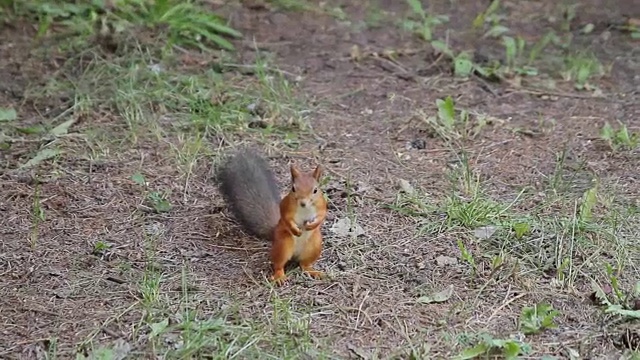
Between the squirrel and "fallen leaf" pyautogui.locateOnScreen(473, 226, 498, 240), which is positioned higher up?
the squirrel

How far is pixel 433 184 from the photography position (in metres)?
3.30

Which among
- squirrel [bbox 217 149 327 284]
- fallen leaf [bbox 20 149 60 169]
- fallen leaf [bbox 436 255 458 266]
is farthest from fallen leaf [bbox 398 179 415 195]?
fallen leaf [bbox 20 149 60 169]

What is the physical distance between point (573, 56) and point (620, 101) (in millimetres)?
495

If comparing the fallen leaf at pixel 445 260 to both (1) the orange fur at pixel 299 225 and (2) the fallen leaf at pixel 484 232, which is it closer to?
(2) the fallen leaf at pixel 484 232

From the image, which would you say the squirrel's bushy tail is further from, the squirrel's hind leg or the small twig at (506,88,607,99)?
the small twig at (506,88,607,99)

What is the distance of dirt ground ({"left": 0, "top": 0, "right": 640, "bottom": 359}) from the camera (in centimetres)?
249

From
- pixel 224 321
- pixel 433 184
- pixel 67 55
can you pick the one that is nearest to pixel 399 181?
pixel 433 184

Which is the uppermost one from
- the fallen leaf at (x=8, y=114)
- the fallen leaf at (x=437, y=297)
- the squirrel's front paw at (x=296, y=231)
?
the squirrel's front paw at (x=296, y=231)

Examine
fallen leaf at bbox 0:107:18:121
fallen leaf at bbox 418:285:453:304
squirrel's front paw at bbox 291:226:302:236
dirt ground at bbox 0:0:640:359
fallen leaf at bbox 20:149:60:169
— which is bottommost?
fallen leaf at bbox 0:107:18:121

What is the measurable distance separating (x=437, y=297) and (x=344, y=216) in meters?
0.55

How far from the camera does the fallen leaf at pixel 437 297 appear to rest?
8.61 feet

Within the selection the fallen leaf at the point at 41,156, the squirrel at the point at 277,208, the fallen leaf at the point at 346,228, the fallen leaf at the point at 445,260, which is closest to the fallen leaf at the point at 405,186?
the fallen leaf at the point at 346,228

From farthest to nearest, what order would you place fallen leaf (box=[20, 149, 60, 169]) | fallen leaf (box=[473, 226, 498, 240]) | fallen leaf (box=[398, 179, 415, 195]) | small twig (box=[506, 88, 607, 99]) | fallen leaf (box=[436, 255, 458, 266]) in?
small twig (box=[506, 88, 607, 99]) → fallen leaf (box=[20, 149, 60, 169]) → fallen leaf (box=[398, 179, 415, 195]) → fallen leaf (box=[473, 226, 498, 240]) → fallen leaf (box=[436, 255, 458, 266])

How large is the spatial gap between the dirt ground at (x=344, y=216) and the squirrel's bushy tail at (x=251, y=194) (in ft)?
0.29
